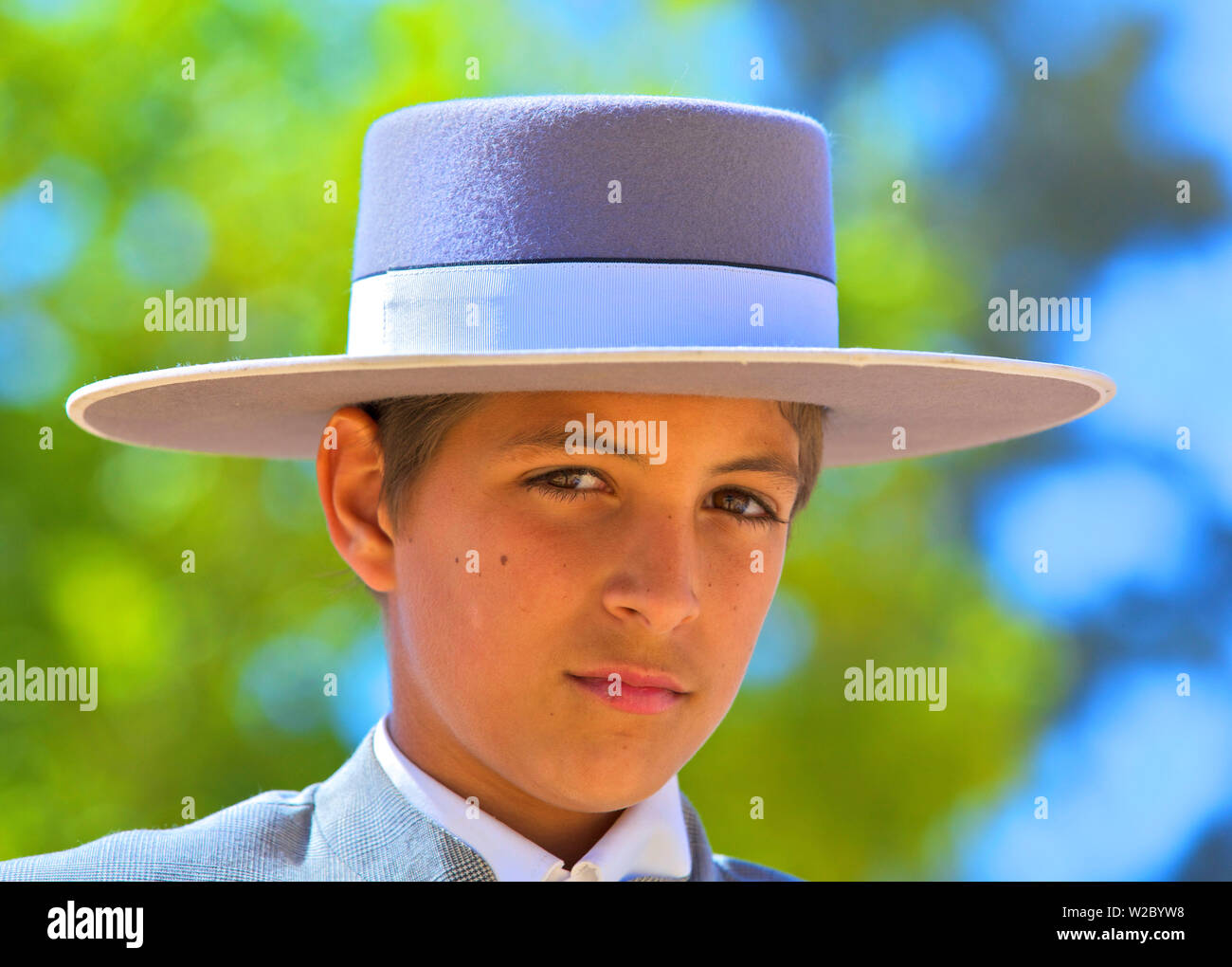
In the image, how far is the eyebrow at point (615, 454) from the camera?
2.13 meters

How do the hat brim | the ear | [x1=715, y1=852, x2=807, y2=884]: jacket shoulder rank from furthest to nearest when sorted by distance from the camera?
[x1=715, y1=852, x2=807, y2=884]: jacket shoulder, the ear, the hat brim

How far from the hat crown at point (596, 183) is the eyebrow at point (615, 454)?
28 centimetres

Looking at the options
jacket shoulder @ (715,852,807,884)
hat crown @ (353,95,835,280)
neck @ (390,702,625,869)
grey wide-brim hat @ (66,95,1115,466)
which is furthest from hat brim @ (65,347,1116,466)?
jacket shoulder @ (715,852,807,884)

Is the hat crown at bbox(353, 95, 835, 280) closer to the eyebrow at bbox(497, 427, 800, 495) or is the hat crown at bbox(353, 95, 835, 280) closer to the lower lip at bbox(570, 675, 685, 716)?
the eyebrow at bbox(497, 427, 800, 495)

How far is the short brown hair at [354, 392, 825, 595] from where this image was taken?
88.7 inches

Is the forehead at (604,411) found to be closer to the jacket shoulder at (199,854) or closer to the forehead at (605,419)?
the forehead at (605,419)

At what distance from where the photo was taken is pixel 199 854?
2.31 meters

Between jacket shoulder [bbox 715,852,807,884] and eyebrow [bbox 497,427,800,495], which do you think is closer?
eyebrow [bbox 497,427,800,495]

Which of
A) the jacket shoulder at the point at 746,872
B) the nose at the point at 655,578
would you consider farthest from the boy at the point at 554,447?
the jacket shoulder at the point at 746,872

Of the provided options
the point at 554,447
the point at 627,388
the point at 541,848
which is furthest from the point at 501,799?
the point at 627,388

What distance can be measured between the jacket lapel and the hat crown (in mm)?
861

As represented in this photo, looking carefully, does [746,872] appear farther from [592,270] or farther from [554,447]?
[592,270]

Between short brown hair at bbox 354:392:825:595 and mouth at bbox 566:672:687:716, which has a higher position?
short brown hair at bbox 354:392:825:595
